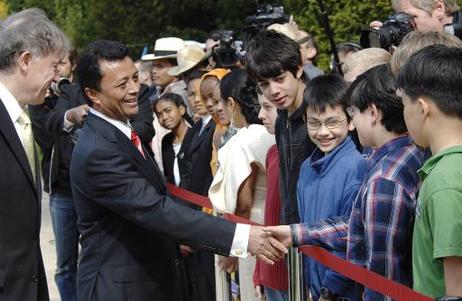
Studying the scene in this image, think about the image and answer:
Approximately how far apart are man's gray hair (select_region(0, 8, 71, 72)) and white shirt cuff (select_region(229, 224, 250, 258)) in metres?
1.16

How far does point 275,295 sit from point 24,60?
1932 millimetres

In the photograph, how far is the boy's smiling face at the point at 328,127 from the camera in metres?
4.70

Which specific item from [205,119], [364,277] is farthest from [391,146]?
[205,119]

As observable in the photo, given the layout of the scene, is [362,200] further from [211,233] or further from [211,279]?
[211,279]

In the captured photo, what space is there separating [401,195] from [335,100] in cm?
115

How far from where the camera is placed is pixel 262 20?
6.43 meters

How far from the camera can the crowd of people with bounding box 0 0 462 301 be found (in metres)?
3.34

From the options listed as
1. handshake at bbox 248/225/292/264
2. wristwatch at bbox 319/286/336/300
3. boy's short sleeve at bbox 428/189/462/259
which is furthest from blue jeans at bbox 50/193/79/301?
boy's short sleeve at bbox 428/189/462/259

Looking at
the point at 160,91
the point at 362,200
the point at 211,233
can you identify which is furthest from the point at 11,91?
the point at 160,91

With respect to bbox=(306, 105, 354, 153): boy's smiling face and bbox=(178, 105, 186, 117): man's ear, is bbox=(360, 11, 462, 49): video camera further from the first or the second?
bbox=(178, 105, 186, 117): man's ear

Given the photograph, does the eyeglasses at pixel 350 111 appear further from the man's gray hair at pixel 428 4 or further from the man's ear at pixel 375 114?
the man's gray hair at pixel 428 4

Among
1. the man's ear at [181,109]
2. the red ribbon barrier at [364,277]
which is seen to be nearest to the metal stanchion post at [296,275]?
the red ribbon barrier at [364,277]

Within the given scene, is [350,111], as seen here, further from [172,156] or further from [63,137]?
[63,137]

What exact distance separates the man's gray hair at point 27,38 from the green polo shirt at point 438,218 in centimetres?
181
